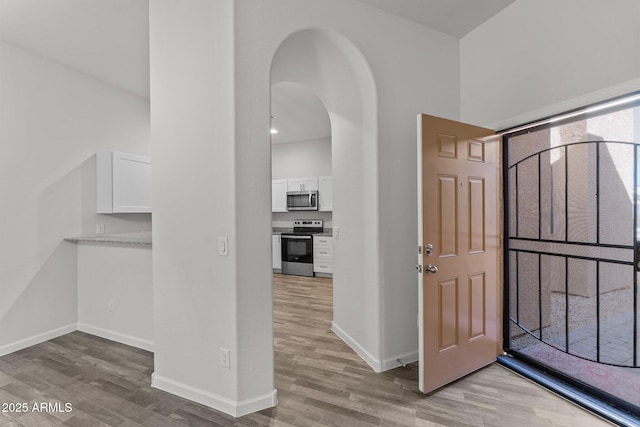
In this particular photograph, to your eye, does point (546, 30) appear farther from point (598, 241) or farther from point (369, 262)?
point (369, 262)

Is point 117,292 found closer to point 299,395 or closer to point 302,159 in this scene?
point 299,395

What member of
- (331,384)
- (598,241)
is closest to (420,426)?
(331,384)

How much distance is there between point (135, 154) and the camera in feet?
12.2

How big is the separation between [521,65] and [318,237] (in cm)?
402

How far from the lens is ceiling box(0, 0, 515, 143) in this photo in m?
2.19

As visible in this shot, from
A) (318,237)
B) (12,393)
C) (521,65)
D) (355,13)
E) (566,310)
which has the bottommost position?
(12,393)

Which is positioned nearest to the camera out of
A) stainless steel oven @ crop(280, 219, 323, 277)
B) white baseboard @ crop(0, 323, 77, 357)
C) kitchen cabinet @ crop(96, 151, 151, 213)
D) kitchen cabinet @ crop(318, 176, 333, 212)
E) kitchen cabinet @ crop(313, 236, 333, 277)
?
white baseboard @ crop(0, 323, 77, 357)

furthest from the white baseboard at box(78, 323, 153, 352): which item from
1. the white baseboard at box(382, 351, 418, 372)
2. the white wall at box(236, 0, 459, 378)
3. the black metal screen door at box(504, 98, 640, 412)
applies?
the black metal screen door at box(504, 98, 640, 412)

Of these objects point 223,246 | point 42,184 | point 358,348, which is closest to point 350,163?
point 223,246

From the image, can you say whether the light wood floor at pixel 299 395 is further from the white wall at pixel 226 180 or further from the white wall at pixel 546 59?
the white wall at pixel 546 59

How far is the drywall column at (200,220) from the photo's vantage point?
1748 millimetres

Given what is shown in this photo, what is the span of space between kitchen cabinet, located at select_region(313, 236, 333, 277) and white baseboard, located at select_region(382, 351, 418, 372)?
120 inches

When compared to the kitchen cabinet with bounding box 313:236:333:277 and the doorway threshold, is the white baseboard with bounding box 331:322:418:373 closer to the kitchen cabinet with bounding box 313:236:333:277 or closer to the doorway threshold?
the doorway threshold

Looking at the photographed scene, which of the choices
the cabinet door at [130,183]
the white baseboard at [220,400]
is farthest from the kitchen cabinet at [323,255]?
the white baseboard at [220,400]
